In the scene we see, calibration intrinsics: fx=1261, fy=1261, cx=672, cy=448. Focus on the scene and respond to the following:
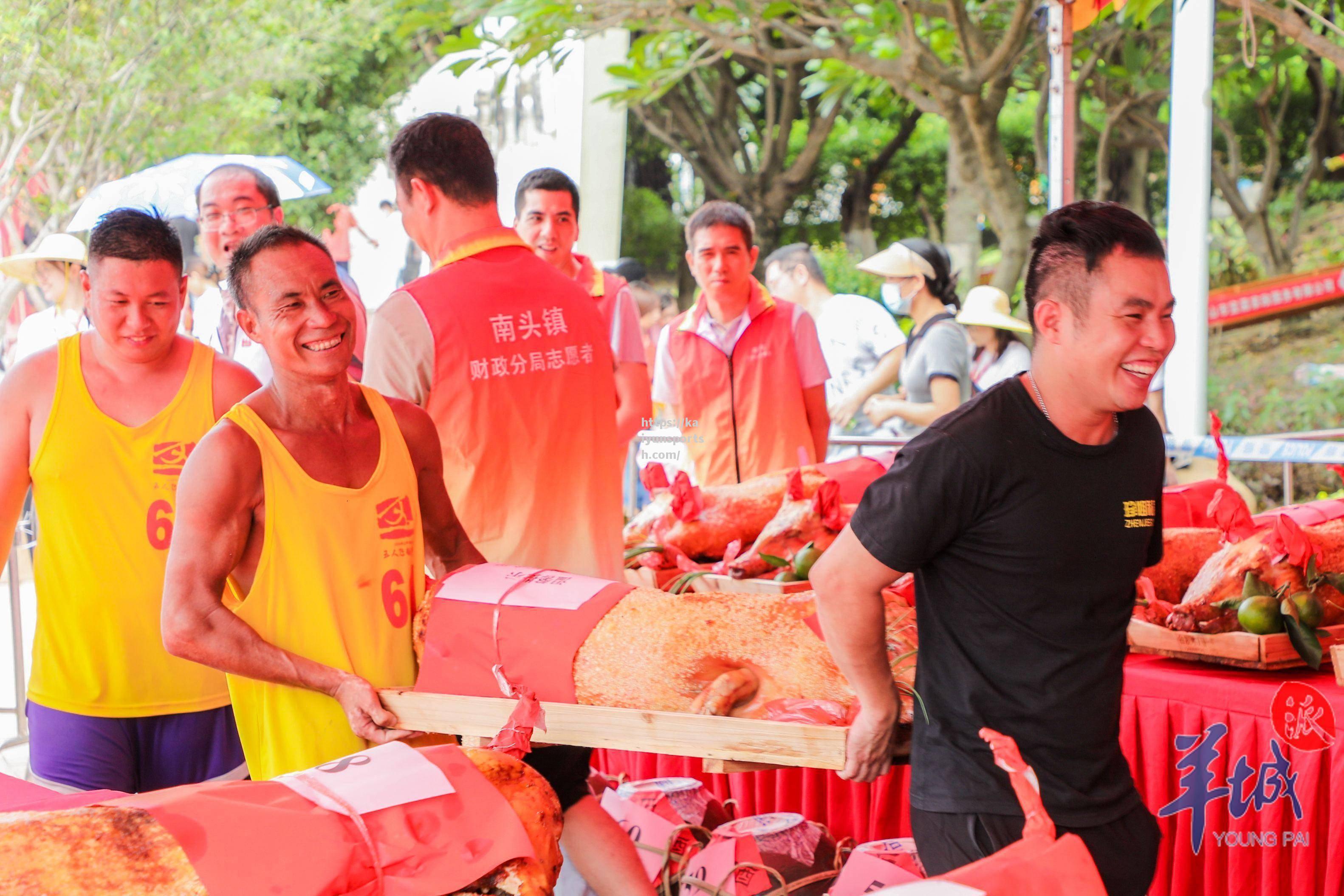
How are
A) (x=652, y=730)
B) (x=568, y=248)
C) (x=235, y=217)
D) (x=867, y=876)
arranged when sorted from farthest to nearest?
(x=568, y=248) → (x=235, y=217) → (x=867, y=876) → (x=652, y=730)

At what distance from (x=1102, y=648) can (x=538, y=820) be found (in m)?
Result: 0.81

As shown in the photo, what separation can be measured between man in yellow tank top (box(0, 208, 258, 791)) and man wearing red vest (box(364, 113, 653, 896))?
464mm

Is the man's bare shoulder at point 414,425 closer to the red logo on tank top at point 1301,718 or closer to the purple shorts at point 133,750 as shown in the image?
the purple shorts at point 133,750

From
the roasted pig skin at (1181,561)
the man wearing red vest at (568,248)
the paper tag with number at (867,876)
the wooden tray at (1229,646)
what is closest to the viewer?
the paper tag with number at (867,876)

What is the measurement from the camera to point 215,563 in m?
2.06

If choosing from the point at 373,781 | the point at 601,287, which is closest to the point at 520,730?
the point at 373,781

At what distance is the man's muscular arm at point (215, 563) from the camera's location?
6.68ft

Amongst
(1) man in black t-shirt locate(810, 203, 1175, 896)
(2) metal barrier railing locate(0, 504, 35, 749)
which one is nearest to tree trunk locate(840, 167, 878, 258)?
(2) metal barrier railing locate(0, 504, 35, 749)

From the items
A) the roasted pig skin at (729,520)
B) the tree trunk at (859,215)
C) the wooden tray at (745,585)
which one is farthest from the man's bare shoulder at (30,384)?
the tree trunk at (859,215)

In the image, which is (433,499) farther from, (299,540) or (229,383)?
(229,383)

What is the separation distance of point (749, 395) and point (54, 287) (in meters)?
3.26

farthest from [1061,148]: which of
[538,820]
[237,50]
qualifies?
[237,50]

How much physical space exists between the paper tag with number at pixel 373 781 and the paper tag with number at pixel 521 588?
24.5 inches

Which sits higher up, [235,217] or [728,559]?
[235,217]
